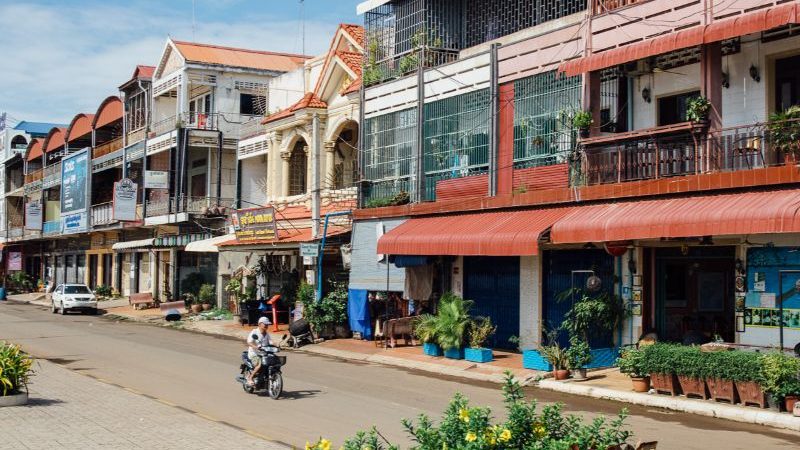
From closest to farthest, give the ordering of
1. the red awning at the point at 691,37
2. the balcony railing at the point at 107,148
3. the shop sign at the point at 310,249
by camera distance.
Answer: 1. the red awning at the point at 691,37
2. the shop sign at the point at 310,249
3. the balcony railing at the point at 107,148

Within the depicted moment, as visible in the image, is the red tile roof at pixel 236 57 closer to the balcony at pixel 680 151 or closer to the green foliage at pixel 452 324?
the green foliage at pixel 452 324

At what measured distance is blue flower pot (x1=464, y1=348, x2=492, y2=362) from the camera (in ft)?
69.9

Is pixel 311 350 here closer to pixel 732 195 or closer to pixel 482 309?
pixel 482 309

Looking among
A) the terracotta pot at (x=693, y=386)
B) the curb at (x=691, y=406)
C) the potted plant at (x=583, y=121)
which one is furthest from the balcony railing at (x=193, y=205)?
the terracotta pot at (x=693, y=386)

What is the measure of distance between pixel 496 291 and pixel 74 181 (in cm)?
4326

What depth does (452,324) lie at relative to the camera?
862 inches

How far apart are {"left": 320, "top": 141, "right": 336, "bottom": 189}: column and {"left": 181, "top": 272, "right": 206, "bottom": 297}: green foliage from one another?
1290 centimetres

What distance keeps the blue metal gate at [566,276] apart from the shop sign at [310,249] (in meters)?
8.83

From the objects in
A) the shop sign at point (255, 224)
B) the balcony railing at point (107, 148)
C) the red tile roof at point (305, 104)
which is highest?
the balcony railing at point (107, 148)

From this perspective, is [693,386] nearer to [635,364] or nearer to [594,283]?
[635,364]

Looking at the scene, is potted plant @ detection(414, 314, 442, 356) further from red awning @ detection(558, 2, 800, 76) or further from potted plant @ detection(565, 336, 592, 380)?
red awning @ detection(558, 2, 800, 76)

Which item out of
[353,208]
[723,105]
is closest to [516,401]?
[723,105]

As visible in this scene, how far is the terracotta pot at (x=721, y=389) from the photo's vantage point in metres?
15.0

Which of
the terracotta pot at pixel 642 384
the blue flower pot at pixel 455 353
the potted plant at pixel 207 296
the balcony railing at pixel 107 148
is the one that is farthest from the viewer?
the balcony railing at pixel 107 148
